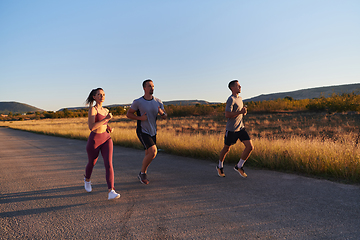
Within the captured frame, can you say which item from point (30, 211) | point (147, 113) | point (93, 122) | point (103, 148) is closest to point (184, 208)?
point (103, 148)

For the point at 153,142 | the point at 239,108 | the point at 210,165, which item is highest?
the point at 239,108

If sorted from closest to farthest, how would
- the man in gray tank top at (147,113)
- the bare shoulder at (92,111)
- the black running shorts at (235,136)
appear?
the bare shoulder at (92,111) → the man in gray tank top at (147,113) → the black running shorts at (235,136)

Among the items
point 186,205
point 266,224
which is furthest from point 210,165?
point 266,224

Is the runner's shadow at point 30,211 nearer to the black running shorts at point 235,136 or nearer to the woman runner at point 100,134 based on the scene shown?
the woman runner at point 100,134

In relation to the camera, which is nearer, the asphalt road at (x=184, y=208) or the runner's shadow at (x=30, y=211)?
the asphalt road at (x=184, y=208)

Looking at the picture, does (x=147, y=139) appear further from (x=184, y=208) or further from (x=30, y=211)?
(x=30, y=211)

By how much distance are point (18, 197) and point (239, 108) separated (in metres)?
4.96

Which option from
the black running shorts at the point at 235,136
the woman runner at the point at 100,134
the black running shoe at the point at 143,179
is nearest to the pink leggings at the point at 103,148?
the woman runner at the point at 100,134

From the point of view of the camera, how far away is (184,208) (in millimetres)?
3699

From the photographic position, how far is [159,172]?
6.21m

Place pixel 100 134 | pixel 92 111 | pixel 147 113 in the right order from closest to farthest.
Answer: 1. pixel 92 111
2. pixel 100 134
3. pixel 147 113

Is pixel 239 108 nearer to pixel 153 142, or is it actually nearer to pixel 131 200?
pixel 153 142

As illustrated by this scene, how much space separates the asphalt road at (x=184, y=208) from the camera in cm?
294

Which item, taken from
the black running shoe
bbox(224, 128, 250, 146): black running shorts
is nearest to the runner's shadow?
the black running shoe
